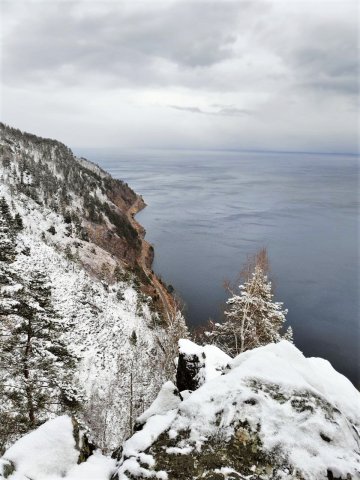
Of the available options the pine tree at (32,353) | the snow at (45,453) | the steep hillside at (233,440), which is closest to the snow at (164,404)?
the steep hillside at (233,440)

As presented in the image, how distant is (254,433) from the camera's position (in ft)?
20.2

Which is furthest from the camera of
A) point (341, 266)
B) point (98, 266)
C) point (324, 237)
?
point (324, 237)

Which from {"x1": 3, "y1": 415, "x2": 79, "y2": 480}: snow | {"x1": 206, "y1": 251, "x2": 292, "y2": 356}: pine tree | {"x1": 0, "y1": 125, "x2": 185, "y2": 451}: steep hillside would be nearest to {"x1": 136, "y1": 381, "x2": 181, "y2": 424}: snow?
{"x1": 3, "y1": 415, "x2": 79, "y2": 480}: snow

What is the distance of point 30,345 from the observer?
12531 millimetres

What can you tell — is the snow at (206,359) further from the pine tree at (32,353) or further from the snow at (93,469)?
the pine tree at (32,353)

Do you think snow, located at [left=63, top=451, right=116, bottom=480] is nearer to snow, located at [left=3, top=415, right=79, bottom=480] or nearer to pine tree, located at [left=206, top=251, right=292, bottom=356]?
snow, located at [left=3, top=415, right=79, bottom=480]

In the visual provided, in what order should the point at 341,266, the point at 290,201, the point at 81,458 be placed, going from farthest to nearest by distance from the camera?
the point at 290,201, the point at 341,266, the point at 81,458

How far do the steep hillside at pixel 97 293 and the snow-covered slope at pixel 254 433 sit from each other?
8127mm

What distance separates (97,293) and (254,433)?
42.1 metres

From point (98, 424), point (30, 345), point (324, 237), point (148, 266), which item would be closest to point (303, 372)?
point (30, 345)

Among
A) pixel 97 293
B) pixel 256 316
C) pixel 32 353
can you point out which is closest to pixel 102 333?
pixel 97 293

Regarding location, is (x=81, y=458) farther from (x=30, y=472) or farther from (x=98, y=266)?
(x=98, y=266)

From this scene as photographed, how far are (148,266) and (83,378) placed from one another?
5308 cm

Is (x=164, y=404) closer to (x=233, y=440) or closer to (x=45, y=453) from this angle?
(x=233, y=440)
